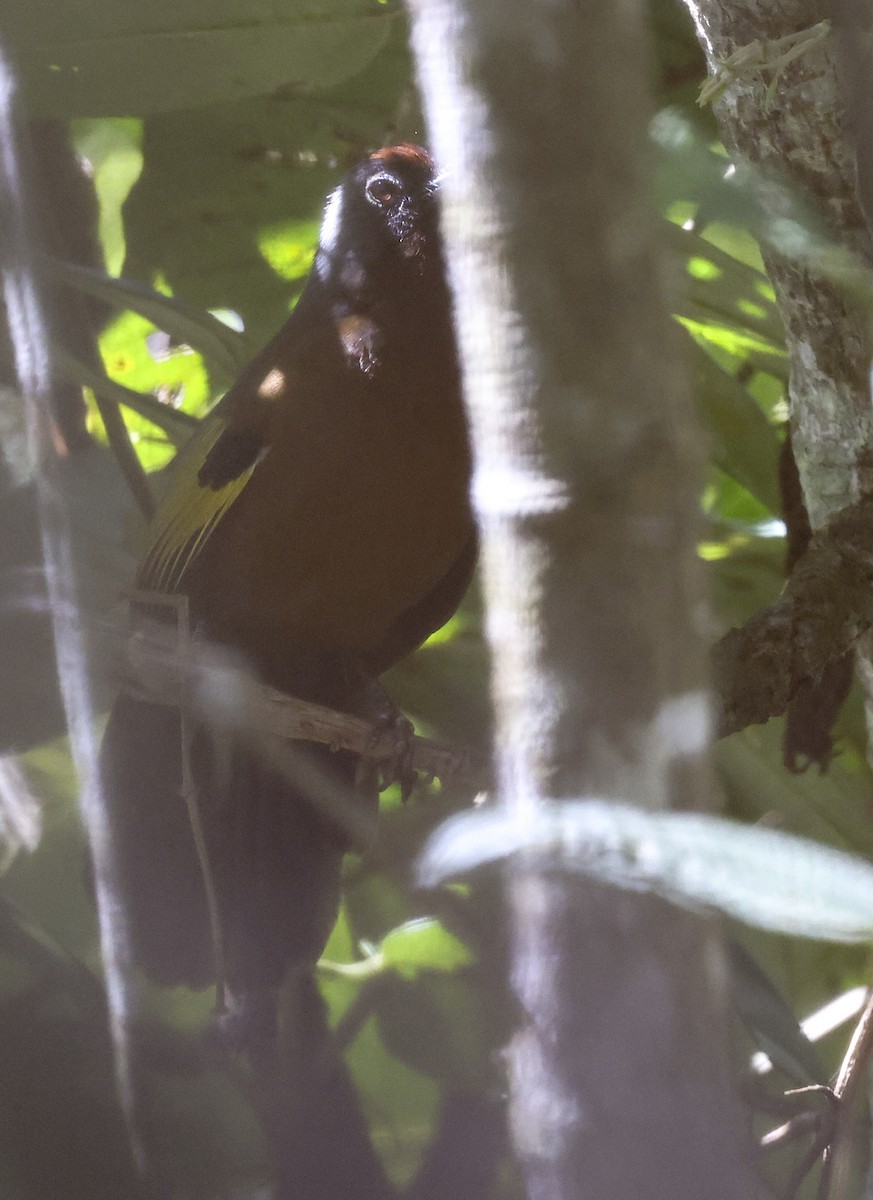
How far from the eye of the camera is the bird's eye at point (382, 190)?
0.39 meters

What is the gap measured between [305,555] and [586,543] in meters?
0.29

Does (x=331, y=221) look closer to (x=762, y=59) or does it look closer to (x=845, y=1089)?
(x=762, y=59)

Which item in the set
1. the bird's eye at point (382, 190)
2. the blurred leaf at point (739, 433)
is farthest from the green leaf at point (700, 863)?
the bird's eye at point (382, 190)

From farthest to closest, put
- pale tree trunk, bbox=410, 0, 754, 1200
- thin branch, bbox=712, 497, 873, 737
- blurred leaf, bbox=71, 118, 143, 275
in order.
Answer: thin branch, bbox=712, 497, 873, 737 → blurred leaf, bbox=71, 118, 143, 275 → pale tree trunk, bbox=410, 0, 754, 1200

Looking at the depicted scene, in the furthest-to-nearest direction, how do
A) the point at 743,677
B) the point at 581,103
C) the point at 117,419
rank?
the point at 743,677, the point at 117,419, the point at 581,103

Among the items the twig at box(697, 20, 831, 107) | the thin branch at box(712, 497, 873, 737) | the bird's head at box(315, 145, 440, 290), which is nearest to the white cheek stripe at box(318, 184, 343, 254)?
the bird's head at box(315, 145, 440, 290)

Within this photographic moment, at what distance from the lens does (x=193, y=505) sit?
1.50ft

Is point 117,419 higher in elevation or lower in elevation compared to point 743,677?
higher

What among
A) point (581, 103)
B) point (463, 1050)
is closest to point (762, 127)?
point (581, 103)

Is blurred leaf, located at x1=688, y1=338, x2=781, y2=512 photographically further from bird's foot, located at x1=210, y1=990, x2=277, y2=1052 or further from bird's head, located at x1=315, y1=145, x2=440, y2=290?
bird's foot, located at x1=210, y1=990, x2=277, y2=1052

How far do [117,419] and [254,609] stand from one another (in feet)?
0.35

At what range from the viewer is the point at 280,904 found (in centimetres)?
36

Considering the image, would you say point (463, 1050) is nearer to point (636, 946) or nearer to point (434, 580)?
point (636, 946)

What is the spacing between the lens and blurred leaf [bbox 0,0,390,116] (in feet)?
1.15
